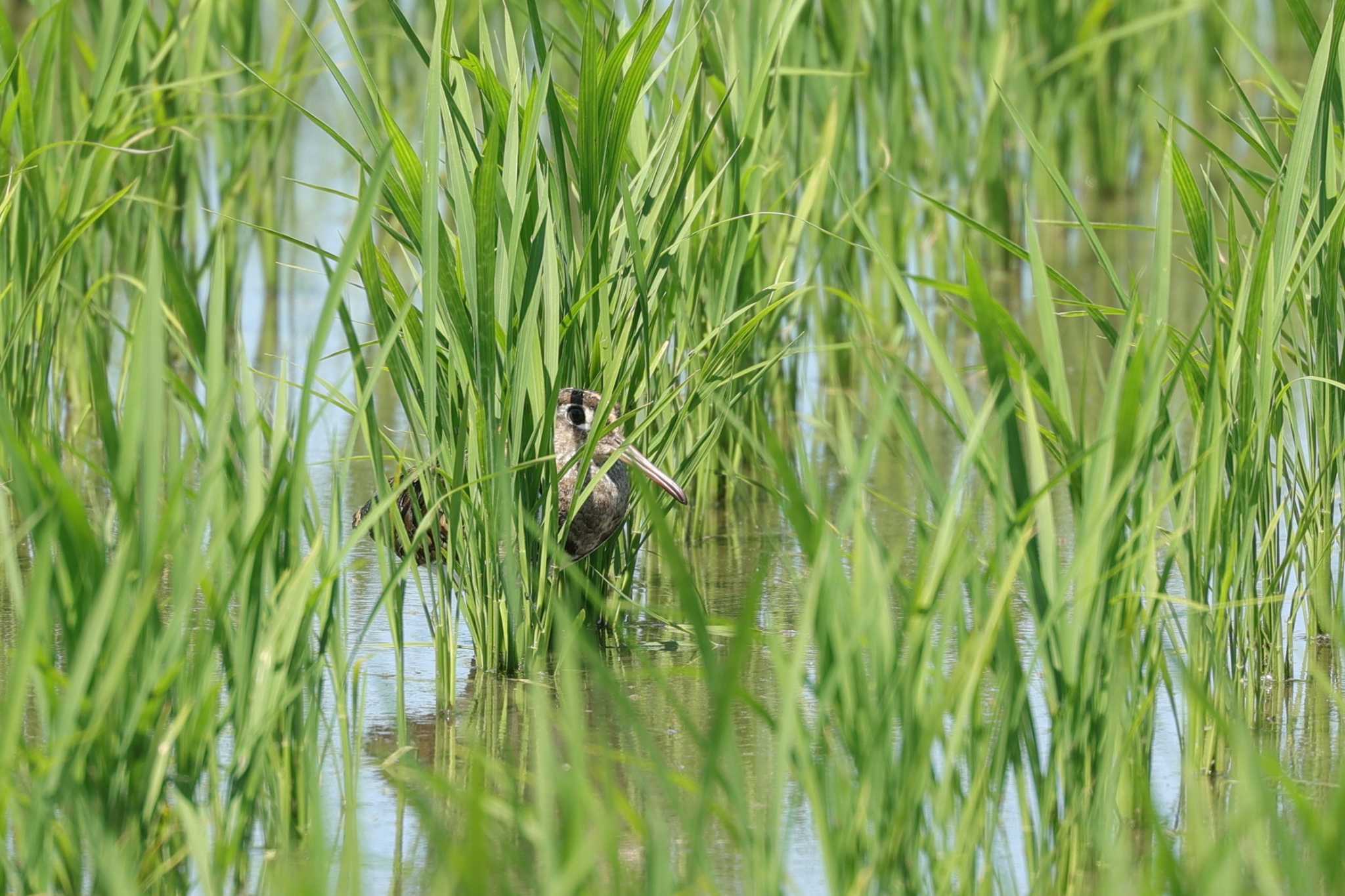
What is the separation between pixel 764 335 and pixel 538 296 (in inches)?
59.0

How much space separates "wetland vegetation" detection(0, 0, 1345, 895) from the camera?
2.40m

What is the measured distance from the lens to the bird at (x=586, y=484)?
3793 mm

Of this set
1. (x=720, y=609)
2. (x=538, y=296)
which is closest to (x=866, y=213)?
(x=720, y=609)

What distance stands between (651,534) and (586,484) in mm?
401

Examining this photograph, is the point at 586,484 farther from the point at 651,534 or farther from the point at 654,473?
the point at 651,534

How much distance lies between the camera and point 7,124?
394 cm

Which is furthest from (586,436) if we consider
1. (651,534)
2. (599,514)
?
(651,534)

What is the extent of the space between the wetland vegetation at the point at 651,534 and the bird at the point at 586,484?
0.06m

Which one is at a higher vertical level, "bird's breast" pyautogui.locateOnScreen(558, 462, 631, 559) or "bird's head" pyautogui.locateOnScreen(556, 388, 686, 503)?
"bird's head" pyautogui.locateOnScreen(556, 388, 686, 503)

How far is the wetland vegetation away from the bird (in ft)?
0.19

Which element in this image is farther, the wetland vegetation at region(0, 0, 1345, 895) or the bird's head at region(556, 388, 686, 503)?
the bird's head at region(556, 388, 686, 503)

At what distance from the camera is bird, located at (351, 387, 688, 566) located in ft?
12.4

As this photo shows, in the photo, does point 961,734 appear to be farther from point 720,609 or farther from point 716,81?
point 716,81

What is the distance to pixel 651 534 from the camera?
432cm
